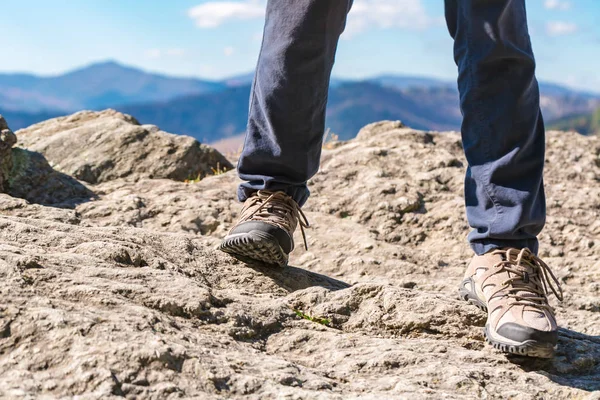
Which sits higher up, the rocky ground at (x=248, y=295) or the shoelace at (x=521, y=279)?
the shoelace at (x=521, y=279)

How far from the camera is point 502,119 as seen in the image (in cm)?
279

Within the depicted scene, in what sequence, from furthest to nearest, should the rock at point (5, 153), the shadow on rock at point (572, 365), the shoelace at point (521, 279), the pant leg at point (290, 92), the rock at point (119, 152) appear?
the rock at point (119, 152), the rock at point (5, 153), the pant leg at point (290, 92), the shoelace at point (521, 279), the shadow on rock at point (572, 365)

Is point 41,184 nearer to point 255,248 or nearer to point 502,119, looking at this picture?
point 255,248

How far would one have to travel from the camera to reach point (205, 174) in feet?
19.9

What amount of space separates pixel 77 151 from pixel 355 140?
3.08m

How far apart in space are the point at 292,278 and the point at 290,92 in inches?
40.0

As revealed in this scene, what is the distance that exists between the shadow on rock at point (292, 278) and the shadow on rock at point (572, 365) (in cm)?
113

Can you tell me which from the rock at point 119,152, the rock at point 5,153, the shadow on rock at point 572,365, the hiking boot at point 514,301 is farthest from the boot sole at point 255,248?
the rock at point 119,152

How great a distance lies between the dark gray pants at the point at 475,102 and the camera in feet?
9.06

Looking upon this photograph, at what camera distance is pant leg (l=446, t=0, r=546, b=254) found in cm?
274

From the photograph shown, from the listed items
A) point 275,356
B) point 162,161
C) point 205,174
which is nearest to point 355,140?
point 205,174

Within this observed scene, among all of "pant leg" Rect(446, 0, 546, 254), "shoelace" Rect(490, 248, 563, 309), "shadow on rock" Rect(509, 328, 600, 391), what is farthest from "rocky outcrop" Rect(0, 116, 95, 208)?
"shadow on rock" Rect(509, 328, 600, 391)

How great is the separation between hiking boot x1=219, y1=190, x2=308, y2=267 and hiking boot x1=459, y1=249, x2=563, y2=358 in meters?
0.98

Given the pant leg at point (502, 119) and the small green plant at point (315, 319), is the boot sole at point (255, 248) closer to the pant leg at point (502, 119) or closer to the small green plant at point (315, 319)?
the small green plant at point (315, 319)
